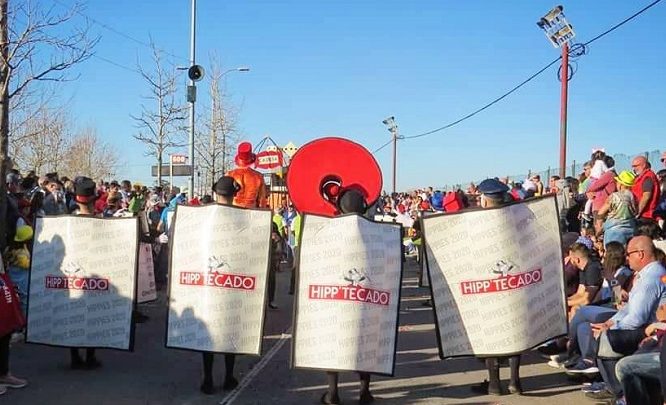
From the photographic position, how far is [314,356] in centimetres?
532

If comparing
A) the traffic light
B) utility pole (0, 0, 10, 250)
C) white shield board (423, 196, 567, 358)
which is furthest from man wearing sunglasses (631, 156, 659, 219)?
the traffic light

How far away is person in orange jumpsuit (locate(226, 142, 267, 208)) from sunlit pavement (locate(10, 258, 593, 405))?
70.7 inches

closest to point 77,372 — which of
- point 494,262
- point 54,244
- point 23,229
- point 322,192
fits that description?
point 54,244

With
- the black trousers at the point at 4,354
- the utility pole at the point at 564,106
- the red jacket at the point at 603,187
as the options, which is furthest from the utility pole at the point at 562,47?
the black trousers at the point at 4,354

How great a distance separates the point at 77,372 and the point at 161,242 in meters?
5.10

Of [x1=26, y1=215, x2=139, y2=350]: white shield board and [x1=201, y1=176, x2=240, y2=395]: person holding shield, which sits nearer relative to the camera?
[x1=201, y1=176, x2=240, y2=395]: person holding shield

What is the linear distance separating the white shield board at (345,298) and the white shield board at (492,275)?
0.50 meters

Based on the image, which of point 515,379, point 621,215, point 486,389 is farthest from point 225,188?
point 621,215

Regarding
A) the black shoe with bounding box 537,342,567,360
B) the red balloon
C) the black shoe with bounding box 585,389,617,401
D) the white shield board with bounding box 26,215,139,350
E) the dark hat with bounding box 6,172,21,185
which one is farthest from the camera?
the dark hat with bounding box 6,172,21,185

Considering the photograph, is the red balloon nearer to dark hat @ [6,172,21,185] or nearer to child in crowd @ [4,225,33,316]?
child in crowd @ [4,225,33,316]

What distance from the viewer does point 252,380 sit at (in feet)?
20.6

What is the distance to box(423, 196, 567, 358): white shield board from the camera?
5555mm

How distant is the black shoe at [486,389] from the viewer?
5.82 metres

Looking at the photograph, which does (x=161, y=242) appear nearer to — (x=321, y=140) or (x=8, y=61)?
(x=8, y=61)
